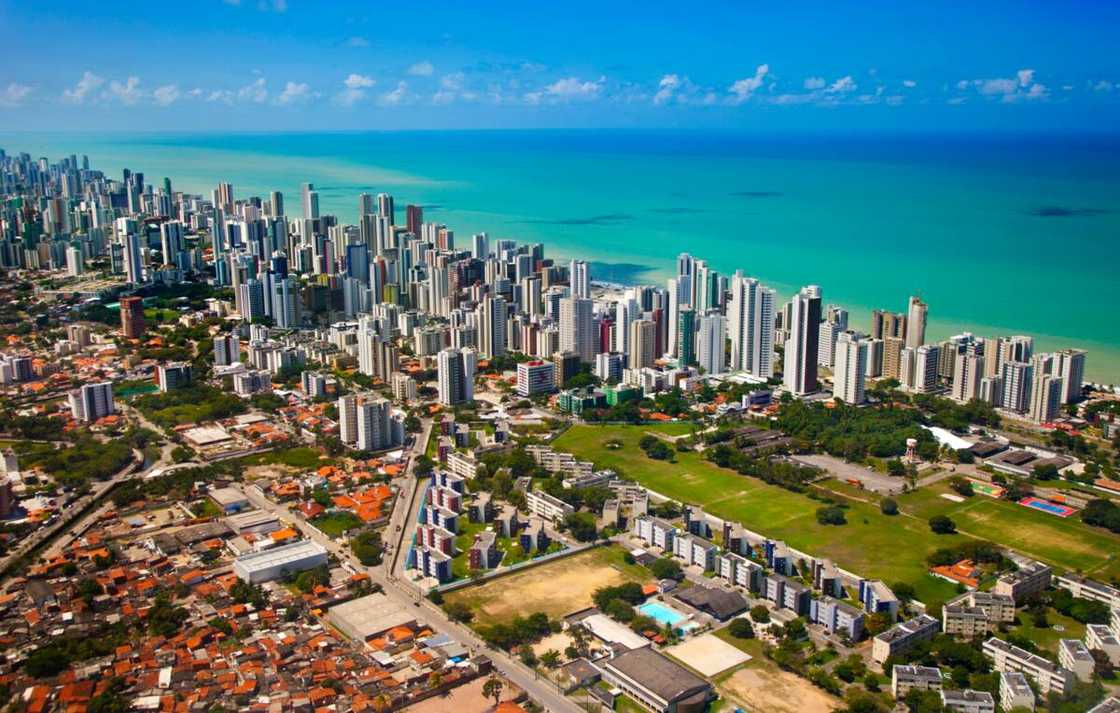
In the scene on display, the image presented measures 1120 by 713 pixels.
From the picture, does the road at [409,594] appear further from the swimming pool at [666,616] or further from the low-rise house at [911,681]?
the low-rise house at [911,681]

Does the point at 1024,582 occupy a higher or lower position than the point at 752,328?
lower

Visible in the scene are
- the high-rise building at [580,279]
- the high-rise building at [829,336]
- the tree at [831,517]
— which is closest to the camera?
the tree at [831,517]

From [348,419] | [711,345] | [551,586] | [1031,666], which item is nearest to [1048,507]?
[1031,666]

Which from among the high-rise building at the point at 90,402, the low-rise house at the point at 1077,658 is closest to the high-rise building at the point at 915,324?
the low-rise house at the point at 1077,658

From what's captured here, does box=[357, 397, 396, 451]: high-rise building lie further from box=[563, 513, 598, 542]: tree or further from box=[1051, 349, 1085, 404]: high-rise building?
box=[1051, 349, 1085, 404]: high-rise building

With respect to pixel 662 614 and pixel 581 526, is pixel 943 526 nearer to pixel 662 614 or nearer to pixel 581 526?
pixel 662 614

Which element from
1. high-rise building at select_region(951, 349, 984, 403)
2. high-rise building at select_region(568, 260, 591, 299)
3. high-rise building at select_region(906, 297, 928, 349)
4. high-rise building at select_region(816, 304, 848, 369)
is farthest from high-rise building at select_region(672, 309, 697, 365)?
high-rise building at select_region(951, 349, 984, 403)
